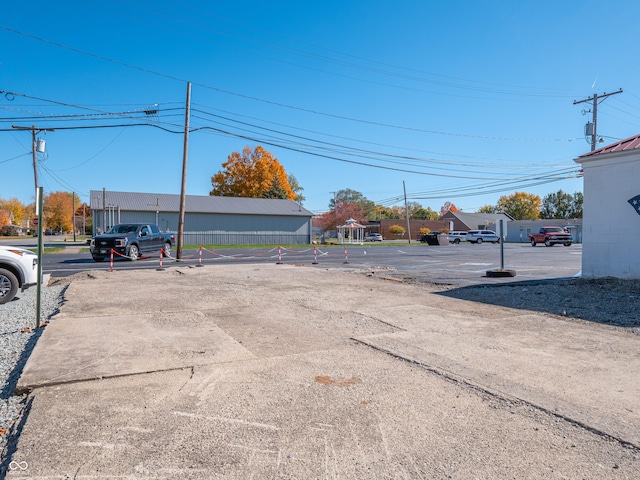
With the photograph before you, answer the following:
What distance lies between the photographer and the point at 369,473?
2.88 meters

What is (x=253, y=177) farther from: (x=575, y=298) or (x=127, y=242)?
(x=575, y=298)

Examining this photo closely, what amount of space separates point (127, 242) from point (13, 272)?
44.6ft

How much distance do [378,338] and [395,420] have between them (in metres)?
2.84

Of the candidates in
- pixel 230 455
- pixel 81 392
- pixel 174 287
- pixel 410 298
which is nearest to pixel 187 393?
pixel 81 392

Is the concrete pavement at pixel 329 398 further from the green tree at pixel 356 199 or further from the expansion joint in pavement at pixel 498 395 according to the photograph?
the green tree at pixel 356 199

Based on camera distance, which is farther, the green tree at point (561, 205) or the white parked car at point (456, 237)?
the green tree at point (561, 205)

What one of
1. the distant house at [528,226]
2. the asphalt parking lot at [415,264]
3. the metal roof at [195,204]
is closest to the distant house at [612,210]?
the asphalt parking lot at [415,264]

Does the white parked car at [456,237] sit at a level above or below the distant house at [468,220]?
below

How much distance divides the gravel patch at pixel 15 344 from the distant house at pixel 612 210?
13.2m

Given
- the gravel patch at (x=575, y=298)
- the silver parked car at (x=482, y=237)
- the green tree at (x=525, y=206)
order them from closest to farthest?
the gravel patch at (x=575, y=298)
the silver parked car at (x=482, y=237)
the green tree at (x=525, y=206)

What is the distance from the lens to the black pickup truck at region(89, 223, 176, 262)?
22531 millimetres

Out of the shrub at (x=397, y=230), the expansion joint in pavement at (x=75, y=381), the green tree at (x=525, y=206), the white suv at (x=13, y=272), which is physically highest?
the green tree at (x=525, y=206)

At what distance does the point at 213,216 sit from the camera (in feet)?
158

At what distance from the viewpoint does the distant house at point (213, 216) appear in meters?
43.3
